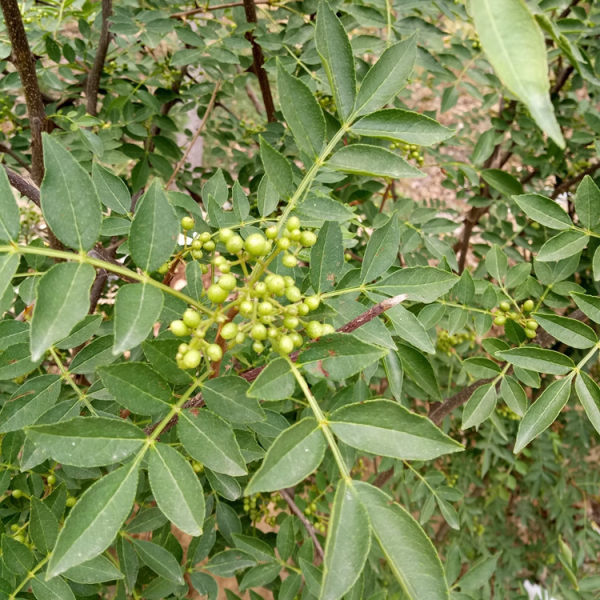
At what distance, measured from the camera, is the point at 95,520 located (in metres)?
0.73

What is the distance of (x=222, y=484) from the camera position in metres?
1.14

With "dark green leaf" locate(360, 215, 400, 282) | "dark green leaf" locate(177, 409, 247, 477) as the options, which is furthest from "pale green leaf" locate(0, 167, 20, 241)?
"dark green leaf" locate(360, 215, 400, 282)

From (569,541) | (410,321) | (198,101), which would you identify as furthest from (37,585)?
(569,541)

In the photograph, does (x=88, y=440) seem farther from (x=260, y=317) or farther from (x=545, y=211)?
(x=545, y=211)

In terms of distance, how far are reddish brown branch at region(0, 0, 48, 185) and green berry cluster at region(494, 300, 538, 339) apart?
1.25 meters

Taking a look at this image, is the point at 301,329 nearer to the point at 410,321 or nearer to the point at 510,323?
the point at 410,321

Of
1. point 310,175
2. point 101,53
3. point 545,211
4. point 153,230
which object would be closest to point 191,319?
point 153,230

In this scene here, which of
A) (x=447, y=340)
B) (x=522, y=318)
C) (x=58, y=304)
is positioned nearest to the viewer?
(x=58, y=304)

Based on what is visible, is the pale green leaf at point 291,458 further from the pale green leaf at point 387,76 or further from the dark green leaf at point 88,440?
the pale green leaf at point 387,76

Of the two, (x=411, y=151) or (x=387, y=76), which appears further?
(x=411, y=151)

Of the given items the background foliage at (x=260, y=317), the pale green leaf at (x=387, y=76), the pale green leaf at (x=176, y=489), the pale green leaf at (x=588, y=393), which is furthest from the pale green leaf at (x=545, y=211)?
the pale green leaf at (x=176, y=489)

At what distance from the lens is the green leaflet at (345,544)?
2.22 feet

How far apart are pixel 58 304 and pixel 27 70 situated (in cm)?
88

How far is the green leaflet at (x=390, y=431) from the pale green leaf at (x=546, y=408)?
0.42 m
